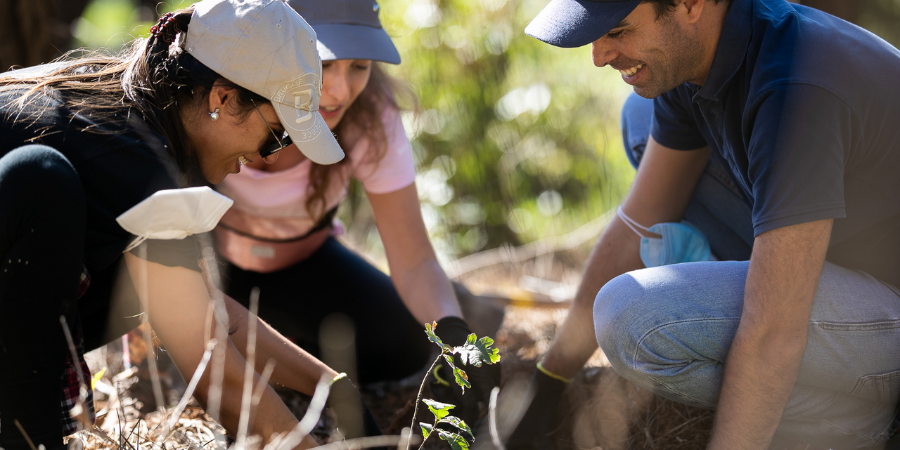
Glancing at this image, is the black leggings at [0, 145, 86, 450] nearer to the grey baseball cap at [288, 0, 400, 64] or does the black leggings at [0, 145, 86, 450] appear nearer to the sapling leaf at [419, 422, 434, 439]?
the sapling leaf at [419, 422, 434, 439]

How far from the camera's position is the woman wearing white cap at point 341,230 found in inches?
73.5

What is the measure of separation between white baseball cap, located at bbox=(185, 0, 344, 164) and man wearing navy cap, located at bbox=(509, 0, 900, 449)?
1.62 ft

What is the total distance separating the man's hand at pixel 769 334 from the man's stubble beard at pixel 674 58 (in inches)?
15.6

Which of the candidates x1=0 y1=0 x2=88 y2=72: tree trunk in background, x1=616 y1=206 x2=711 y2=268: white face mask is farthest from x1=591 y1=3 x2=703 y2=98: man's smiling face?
x1=0 y1=0 x2=88 y2=72: tree trunk in background

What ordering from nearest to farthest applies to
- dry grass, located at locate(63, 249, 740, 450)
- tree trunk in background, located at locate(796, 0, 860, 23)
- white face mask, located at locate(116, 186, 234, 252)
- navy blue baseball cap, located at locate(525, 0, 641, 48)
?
1. white face mask, located at locate(116, 186, 234, 252)
2. navy blue baseball cap, located at locate(525, 0, 641, 48)
3. dry grass, located at locate(63, 249, 740, 450)
4. tree trunk in background, located at locate(796, 0, 860, 23)

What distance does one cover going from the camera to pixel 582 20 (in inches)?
54.0

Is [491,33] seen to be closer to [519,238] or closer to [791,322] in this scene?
[519,238]

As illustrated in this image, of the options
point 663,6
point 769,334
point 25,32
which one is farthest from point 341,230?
point 25,32

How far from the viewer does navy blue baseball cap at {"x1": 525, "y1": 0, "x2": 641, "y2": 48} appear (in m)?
1.34

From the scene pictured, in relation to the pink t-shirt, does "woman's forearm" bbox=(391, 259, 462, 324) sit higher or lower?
lower

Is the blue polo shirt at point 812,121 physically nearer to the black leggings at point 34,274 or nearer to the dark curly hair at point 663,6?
the dark curly hair at point 663,6

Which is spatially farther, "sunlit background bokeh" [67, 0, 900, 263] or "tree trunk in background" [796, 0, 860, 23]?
"sunlit background bokeh" [67, 0, 900, 263]

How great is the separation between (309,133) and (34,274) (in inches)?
21.9

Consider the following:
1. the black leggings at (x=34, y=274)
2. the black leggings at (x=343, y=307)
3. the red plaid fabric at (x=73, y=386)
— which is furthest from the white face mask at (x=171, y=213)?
the black leggings at (x=343, y=307)
